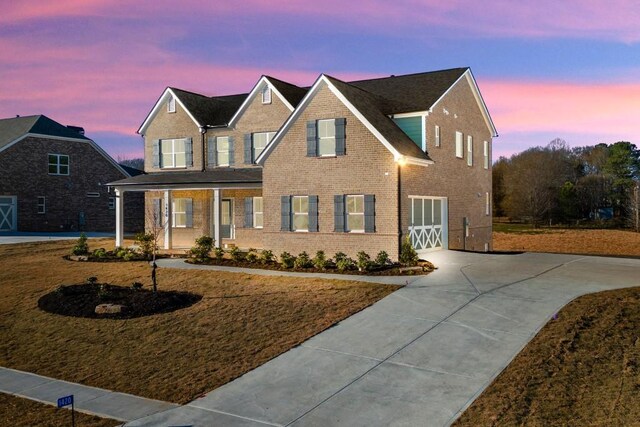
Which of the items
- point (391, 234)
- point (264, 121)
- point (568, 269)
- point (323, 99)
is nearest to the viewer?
point (568, 269)

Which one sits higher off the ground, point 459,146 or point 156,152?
point 156,152

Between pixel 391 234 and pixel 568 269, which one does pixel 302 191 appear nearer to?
pixel 391 234

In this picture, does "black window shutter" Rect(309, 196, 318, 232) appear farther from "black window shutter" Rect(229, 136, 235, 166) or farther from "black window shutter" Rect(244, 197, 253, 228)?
"black window shutter" Rect(229, 136, 235, 166)

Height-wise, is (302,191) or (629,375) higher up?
(302,191)

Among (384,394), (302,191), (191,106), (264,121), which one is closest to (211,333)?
(384,394)

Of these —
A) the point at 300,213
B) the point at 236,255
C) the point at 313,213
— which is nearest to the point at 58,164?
the point at 236,255

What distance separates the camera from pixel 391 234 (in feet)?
70.0

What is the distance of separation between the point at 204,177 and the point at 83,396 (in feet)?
63.7

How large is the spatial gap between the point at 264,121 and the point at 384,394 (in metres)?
21.6

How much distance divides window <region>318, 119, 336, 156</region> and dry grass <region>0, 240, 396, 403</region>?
662 cm

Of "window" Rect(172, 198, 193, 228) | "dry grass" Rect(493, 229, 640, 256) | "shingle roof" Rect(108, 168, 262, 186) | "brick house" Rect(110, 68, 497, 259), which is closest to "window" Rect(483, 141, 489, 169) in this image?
"brick house" Rect(110, 68, 497, 259)

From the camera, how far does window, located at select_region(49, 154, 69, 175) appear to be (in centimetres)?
4403

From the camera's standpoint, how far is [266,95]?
29.0 meters

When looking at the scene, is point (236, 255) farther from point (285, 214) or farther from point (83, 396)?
point (83, 396)
